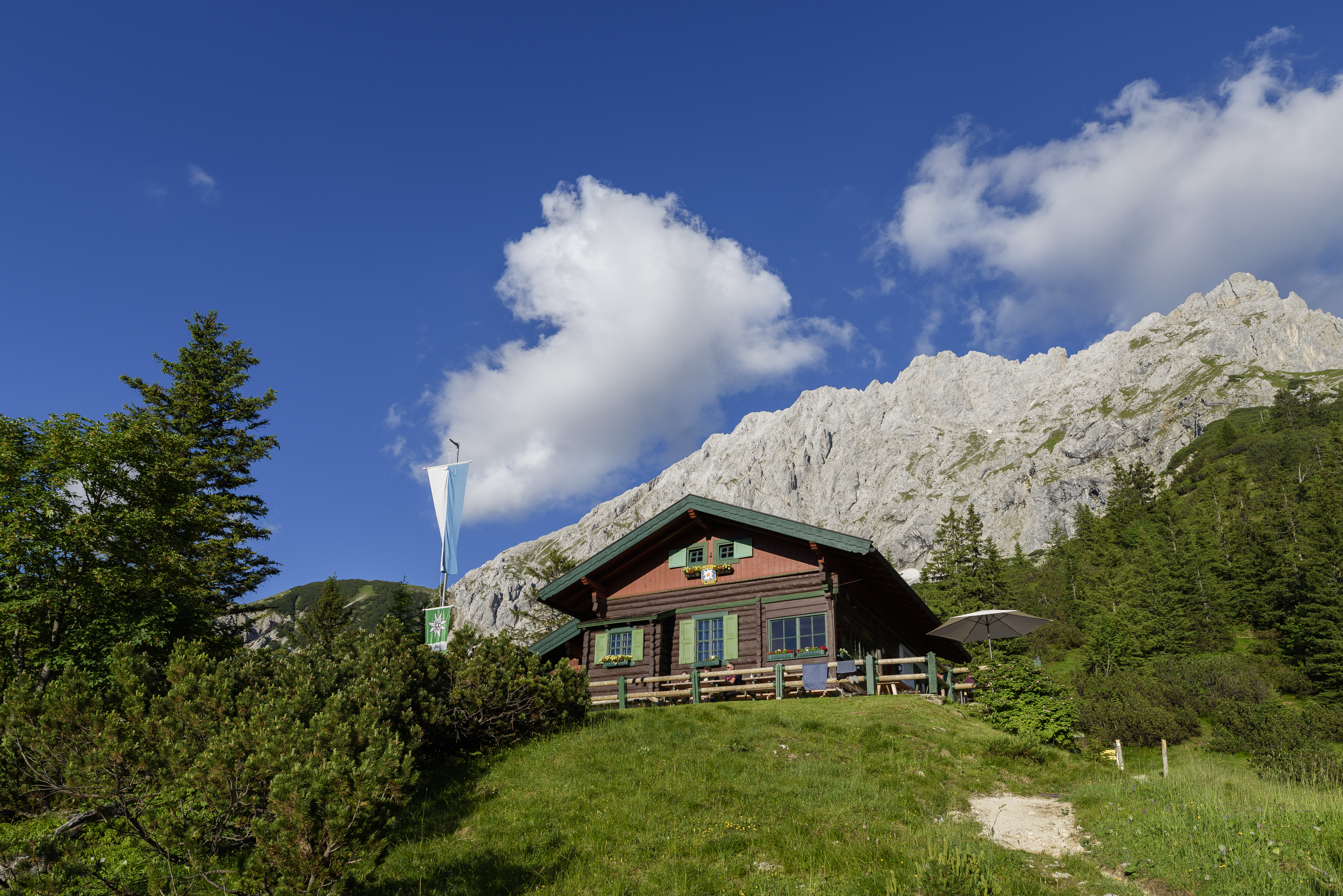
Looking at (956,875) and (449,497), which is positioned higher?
(449,497)

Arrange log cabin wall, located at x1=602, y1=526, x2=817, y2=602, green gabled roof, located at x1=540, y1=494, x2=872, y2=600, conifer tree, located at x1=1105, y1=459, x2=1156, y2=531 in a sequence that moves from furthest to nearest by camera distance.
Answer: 1. conifer tree, located at x1=1105, y1=459, x2=1156, y2=531
2. log cabin wall, located at x1=602, y1=526, x2=817, y2=602
3. green gabled roof, located at x1=540, y1=494, x2=872, y2=600

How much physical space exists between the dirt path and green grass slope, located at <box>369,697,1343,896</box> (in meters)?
0.29

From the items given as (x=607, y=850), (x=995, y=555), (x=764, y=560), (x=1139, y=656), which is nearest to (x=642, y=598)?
(x=764, y=560)

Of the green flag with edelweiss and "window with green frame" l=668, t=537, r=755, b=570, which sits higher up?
"window with green frame" l=668, t=537, r=755, b=570

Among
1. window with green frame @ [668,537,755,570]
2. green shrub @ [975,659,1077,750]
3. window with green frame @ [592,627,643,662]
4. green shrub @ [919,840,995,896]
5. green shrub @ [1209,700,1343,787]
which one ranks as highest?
window with green frame @ [668,537,755,570]

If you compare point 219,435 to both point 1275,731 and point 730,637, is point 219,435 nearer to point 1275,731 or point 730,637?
point 730,637

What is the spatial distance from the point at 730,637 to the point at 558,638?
7819mm

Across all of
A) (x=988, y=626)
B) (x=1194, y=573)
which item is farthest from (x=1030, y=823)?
(x=1194, y=573)

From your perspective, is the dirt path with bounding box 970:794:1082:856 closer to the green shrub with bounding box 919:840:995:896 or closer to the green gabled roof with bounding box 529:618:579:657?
the green shrub with bounding box 919:840:995:896

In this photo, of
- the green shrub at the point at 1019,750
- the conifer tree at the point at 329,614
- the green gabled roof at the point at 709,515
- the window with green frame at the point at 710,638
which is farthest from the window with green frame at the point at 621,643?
the conifer tree at the point at 329,614

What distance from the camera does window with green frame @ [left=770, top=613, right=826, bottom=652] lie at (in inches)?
930

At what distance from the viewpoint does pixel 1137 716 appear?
41.3 metres

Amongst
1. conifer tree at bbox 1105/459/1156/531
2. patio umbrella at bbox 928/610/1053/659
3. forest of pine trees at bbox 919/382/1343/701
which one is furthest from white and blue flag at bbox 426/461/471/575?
conifer tree at bbox 1105/459/1156/531

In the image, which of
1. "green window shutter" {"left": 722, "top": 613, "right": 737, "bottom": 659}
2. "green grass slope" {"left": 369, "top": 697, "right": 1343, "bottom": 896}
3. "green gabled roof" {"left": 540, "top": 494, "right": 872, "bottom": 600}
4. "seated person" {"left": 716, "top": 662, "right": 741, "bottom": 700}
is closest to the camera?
"green grass slope" {"left": 369, "top": 697, "right": 1343, "bottom": 896}
